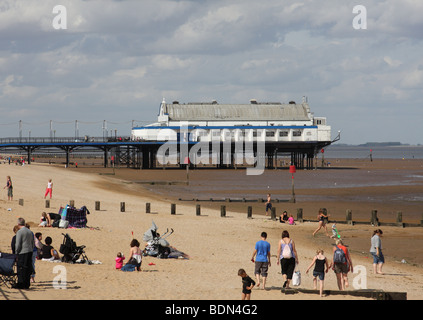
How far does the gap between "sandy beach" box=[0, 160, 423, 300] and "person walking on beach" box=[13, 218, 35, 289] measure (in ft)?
1.01

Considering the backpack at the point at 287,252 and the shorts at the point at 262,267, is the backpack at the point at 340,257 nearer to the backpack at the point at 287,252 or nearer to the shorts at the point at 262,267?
the backpack at the point at 287,252

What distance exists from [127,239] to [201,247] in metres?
2.86

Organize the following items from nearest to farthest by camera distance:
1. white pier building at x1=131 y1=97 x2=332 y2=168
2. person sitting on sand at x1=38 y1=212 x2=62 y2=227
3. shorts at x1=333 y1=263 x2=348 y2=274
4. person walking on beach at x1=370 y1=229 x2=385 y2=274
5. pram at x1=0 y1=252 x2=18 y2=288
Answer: pram at x1=0 y1=252 x2=18 y2=288, shorts at x1=333 y1=263 x2=348 y2=274, person walking on beach at x1=370 y1=229 x2=385 y2=274, person sitting on sand at x1=38 y1=212 x2=62 y2=227, white pier building at x1=131 y1=97 x2=332 y2=168

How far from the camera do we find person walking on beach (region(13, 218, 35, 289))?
1471cm

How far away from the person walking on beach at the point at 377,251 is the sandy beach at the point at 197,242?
0.33 m

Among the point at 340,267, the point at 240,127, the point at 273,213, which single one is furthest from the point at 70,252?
the point at 240,127

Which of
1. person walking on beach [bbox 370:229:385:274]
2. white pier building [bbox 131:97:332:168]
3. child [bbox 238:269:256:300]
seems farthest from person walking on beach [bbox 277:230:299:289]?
white pier building [bbox 131:97:332:168]

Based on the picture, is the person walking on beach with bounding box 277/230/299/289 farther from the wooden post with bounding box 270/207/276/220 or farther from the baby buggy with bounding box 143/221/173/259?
the wooden post with bounding box 270/207/276/220

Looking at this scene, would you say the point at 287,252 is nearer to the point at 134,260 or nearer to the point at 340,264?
the point at 340,264

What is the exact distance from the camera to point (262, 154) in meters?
97.9

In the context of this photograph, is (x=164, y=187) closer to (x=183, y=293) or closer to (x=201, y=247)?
(x=201, y=247)

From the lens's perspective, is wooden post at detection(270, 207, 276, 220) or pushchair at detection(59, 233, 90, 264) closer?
pushchair at detection(59, 233, 90, 264)

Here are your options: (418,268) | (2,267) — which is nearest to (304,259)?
(418,268)

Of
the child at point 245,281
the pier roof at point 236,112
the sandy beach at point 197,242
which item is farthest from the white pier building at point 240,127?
the child at point 245,281
